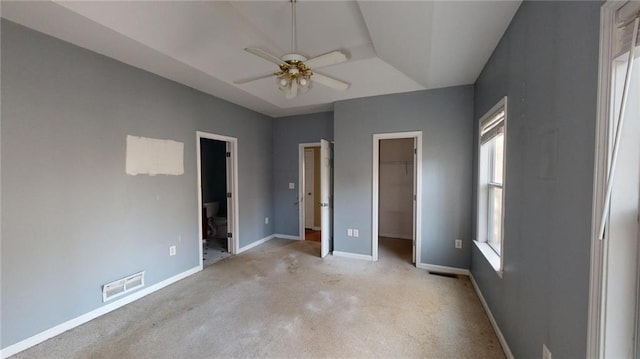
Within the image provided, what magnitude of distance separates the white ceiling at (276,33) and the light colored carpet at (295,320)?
100 inches

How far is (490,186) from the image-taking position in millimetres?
2750

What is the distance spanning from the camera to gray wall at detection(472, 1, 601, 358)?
3.34 ft

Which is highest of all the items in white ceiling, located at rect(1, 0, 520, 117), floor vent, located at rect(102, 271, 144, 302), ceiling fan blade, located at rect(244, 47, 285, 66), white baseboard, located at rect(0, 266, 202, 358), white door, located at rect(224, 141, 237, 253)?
white ceiling, located at rect(1, 0, 520, 117)

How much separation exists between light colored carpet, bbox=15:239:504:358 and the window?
2.01 ft

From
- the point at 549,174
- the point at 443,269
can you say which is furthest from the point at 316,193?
the point at 549,174

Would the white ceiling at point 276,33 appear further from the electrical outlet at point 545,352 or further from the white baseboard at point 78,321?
the white baseboard at point 78,321

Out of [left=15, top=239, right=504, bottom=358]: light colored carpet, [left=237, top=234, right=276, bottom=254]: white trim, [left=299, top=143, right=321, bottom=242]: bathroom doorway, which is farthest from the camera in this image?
[left=299, top=143, right=321, bottom=242]: bathroom doorway

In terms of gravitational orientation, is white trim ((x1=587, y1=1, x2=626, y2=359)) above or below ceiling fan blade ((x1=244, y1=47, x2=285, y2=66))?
below

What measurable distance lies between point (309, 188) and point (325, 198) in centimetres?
212

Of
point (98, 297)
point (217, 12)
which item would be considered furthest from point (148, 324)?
point (217, 12)

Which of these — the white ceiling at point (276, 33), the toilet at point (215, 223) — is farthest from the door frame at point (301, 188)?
the white ceiling at point (276, 33)

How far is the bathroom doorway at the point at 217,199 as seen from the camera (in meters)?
4.18

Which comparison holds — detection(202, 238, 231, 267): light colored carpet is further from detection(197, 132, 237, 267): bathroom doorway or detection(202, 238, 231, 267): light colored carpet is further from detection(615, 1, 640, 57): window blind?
detection(615, 1, 640, 57): window blind

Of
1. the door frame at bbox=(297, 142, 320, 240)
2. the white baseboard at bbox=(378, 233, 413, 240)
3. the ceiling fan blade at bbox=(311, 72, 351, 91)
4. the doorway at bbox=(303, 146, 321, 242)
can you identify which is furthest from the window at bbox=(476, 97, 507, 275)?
the doorway at bbox=(303, 146, 321, 242)
